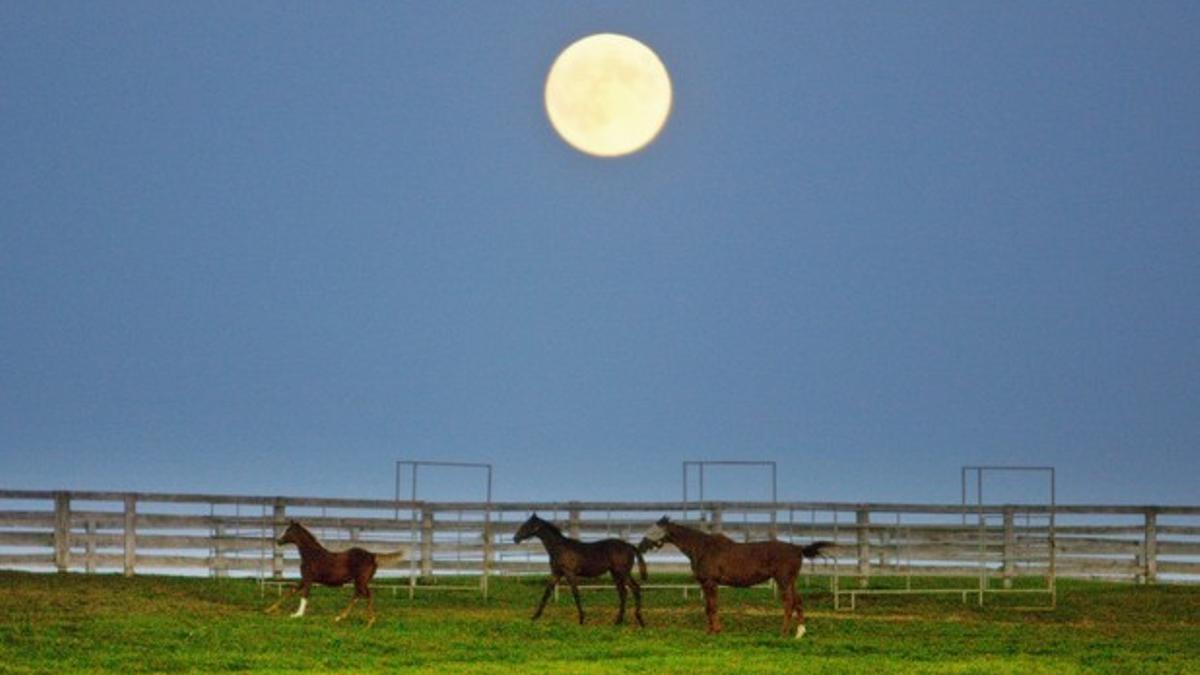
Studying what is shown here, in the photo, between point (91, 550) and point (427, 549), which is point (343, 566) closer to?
point (427, 549)

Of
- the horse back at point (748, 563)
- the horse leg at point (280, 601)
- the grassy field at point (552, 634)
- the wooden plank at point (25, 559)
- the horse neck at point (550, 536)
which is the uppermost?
the horse neck at point (550, 536)

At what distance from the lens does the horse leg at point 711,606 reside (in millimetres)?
26375

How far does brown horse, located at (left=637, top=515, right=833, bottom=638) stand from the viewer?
87.6 feet

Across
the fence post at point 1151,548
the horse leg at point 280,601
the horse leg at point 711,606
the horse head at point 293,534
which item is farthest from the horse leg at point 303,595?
the fence post at point 1151,548

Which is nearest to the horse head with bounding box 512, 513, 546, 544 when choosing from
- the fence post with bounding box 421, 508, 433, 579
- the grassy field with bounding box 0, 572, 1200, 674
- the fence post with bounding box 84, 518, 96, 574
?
the grassy field with bounding box 0, 572, 1200, 674

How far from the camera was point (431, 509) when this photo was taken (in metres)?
36.1

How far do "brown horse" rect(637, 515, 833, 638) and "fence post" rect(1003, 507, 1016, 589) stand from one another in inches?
369

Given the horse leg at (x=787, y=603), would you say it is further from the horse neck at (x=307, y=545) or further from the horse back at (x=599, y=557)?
the horse neck at (x=307, y=545)

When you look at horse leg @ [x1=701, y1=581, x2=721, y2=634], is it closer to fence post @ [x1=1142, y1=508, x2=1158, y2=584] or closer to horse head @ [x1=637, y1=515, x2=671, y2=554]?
horse head @ [x1=637, y1=515, x2=671, y2=554]

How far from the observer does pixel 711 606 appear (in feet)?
86.9

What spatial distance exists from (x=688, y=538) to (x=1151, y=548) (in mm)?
14249

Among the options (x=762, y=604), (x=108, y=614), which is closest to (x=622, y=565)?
(x=762, y=604)

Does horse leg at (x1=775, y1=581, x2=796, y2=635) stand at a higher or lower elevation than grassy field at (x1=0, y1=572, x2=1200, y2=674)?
higher

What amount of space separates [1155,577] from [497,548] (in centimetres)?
1331
